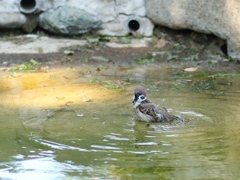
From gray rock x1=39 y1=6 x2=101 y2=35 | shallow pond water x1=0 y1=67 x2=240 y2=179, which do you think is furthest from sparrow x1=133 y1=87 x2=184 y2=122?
gray rock x1=39 y1=6 x2=101 y2=35

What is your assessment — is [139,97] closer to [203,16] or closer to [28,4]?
[203,16]

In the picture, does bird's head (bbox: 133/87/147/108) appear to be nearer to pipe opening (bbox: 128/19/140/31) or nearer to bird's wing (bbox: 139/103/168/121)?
bird's wing (bbox: 139/103/168/121)

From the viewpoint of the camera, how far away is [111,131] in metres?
5.82

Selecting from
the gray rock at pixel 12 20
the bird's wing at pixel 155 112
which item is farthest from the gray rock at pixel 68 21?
the bird's wing at pixel 155 112

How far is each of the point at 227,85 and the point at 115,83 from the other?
1.59 m

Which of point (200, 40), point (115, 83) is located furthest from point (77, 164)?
point (200, 40)

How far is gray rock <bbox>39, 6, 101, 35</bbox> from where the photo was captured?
11.0 m

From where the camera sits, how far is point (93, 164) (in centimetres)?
479

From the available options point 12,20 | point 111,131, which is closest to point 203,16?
point 12,20

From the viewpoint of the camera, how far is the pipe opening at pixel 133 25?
449 inches

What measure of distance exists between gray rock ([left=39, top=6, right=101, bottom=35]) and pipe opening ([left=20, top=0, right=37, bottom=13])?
262mm

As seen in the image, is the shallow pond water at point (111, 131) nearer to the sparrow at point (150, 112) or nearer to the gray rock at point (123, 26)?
the sparrow at point (150, 112)

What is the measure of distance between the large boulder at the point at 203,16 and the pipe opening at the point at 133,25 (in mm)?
306

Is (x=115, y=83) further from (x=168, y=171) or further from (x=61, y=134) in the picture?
(x=168, y=171)
